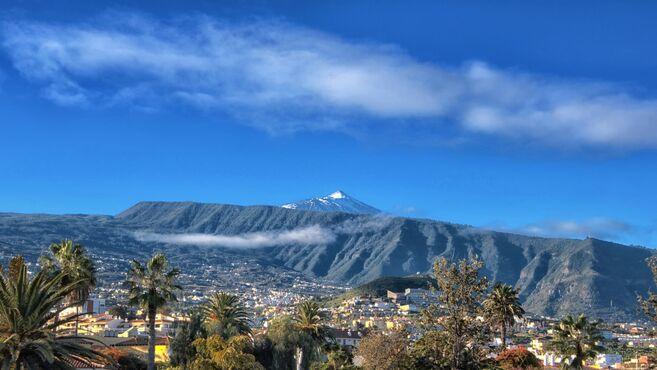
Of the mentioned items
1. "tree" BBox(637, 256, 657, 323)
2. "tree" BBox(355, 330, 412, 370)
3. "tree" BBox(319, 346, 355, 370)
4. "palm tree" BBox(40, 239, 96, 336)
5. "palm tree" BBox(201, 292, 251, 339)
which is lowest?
"tree" BBox(319, 346, 355, 370)

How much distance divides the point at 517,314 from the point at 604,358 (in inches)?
3377

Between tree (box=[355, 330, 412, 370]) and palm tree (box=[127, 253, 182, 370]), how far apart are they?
16.8 metres

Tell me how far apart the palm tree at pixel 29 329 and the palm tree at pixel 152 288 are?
103 feet

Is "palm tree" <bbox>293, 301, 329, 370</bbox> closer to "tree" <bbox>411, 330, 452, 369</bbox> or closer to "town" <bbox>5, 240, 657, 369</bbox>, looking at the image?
"town" <bbox>5, 240, 657, 369</bbox>

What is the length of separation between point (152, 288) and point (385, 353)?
19804 mm

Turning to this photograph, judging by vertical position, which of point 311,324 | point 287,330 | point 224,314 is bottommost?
point 287,330

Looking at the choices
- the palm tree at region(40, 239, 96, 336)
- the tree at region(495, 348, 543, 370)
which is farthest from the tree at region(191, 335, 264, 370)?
the tree at region(495, 348, 543, 370)

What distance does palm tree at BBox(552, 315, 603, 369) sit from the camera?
76.6m

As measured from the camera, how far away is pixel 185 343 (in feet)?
206

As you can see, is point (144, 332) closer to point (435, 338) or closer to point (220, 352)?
point (220, 352)

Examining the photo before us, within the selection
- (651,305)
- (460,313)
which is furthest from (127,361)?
(651,305)

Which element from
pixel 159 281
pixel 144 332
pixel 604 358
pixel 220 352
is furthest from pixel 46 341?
pixel 604 358

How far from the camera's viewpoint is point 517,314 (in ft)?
274

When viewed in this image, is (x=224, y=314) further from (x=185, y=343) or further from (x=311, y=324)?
(x=185, y=343)
